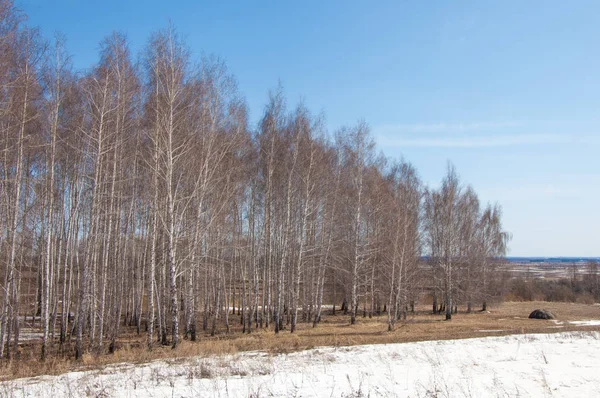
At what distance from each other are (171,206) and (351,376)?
7.96 meters

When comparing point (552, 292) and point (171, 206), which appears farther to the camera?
point (552, 292)

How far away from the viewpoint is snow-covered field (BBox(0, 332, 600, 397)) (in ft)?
23.8

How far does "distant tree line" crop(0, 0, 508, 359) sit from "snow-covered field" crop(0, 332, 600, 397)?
4.95 m

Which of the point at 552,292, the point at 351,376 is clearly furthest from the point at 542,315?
the point at 552,292

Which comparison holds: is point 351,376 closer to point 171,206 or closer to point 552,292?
point 171,206

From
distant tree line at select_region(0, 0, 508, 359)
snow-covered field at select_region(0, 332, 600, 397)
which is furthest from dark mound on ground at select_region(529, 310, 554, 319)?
snow-covered field at select_region(0, 332, 600, 397)

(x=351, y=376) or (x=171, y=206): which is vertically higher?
(x=171, y=206)

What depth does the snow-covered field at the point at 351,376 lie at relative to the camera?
726 centimetres

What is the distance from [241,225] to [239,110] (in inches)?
319

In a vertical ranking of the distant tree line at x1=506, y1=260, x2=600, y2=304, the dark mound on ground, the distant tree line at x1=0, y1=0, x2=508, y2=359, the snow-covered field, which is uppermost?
the distant tree line at x1=0, y1=0, x2=508, y2=359

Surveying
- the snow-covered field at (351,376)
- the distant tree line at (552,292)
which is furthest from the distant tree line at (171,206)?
the distant tree line at (552,292)

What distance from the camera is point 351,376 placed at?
8.57 metres

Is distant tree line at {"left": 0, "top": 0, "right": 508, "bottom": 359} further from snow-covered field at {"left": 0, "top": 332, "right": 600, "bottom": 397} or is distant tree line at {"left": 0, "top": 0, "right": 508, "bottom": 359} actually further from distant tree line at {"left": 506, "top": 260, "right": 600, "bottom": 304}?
distant tree line at {"left": 506, "top": 260, "right": 600, "bottom": 304}

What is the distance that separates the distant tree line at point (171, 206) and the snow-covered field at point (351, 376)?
495cm
